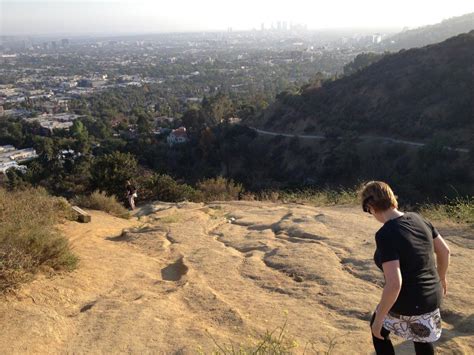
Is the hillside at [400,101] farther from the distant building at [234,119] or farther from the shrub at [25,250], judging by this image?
the shrub at [25,250]

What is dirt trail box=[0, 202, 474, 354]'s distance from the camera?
3.31 meters

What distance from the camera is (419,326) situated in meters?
2.44

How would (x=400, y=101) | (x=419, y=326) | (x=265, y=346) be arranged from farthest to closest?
(x=400, y=101) < (x=265, y=346) < (x=419, y=326)

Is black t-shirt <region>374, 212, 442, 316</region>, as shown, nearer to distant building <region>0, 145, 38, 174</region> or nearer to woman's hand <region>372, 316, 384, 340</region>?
woman's hand <region>372, 316, 384, 340</region>

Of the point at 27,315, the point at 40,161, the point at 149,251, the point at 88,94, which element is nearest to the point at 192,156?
the point at 40,161

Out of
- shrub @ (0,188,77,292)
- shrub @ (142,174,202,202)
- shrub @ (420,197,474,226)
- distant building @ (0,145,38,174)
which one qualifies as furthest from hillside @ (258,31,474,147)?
shrub @ (0,188,77,292)

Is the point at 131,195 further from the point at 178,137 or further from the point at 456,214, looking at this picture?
the point at 178,137

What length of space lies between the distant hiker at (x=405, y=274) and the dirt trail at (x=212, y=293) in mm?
761

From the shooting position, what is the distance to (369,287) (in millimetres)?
4328

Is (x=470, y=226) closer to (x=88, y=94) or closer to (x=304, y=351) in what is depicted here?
(x=304, y=351)

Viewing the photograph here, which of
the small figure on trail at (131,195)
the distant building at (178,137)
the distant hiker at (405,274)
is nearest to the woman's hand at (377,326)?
the distant hiker at (405,274)

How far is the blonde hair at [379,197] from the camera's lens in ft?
8.17

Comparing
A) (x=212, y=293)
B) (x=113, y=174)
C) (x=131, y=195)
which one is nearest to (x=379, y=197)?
(x=212, y=293)

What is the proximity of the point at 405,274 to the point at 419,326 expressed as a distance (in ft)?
1.07
